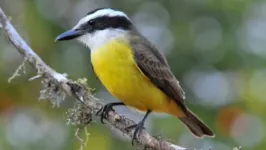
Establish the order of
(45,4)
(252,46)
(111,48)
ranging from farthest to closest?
(45,4), (252,46), (111,48)

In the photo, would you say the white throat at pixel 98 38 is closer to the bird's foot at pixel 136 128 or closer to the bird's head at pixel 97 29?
the bird's head at pixel 97 29

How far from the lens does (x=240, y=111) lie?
575 centimetres

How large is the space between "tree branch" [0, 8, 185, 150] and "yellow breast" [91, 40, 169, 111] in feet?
0.75

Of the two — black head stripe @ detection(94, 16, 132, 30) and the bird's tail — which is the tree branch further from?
the bird's tail

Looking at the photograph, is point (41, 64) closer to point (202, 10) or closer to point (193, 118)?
point (193, 118)

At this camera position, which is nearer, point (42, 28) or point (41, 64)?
point (41, 64)

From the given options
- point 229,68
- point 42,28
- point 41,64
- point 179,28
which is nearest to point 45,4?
point 42,28

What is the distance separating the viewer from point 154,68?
14.9ft

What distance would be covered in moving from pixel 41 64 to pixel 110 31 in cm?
68

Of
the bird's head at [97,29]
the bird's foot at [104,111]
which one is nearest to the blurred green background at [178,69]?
the bird's head at [97,29]

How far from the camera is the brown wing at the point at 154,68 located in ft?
14.7

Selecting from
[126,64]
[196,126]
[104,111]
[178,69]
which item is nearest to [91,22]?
[126,64]

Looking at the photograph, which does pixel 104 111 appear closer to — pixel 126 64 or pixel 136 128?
pixel 136 128

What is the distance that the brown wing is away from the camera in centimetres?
448
